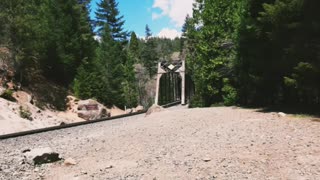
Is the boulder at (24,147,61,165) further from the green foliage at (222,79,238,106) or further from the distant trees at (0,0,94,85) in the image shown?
the distant trees at (0,0,94,85)

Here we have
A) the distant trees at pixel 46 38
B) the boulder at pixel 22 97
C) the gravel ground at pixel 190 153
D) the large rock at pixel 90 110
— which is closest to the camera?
the gravel ground at pixel 190 153

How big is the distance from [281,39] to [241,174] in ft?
29.0

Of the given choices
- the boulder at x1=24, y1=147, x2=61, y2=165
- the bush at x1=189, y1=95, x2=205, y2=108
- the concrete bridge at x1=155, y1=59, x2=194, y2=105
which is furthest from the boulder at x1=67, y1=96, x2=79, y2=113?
the boulder at x1=24, y1=147, x2=61, y2=165

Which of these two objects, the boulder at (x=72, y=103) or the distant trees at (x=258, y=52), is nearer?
the distant trees at (x=258, y=52)

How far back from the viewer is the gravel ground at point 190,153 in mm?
7359

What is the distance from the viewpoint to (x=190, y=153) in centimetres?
882

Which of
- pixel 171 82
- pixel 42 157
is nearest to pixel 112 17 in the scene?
pixel 171 82

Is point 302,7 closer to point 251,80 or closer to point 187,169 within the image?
point 251,80

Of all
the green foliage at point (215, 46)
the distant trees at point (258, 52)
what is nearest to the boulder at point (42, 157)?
the distant trees at point (258, 52)

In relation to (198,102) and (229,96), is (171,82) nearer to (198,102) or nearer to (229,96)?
(198,102)

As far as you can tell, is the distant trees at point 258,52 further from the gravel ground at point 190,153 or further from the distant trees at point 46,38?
the distant trees at point 46,38

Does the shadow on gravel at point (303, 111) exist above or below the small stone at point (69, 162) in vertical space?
above

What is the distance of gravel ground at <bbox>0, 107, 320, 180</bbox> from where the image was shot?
7359mm

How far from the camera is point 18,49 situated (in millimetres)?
27516
